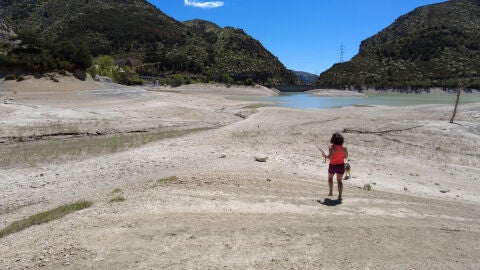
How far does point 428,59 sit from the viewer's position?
375ft

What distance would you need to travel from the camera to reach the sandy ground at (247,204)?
17.9 feet

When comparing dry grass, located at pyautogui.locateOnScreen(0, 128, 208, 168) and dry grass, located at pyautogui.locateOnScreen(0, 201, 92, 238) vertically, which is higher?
dry grass, located at pyautogui.locateOnScreen(0, 201, 92, 238)

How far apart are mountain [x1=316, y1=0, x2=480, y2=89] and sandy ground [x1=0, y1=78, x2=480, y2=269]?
270 feet

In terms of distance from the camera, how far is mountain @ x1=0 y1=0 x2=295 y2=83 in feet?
375

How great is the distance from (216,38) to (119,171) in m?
148

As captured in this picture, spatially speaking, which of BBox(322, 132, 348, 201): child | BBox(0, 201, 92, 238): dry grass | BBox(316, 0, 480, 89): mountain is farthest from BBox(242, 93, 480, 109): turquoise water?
BBox(0, 201, 92, 238): dry grass

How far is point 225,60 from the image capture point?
133 metres

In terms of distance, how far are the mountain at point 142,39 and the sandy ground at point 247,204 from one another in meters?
91.1

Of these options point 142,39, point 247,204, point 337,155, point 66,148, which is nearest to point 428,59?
point 142,39

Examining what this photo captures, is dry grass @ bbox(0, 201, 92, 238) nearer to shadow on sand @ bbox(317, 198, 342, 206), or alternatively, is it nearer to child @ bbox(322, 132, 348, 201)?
shadow on sand @ bbox(317, 198, 342, 206)

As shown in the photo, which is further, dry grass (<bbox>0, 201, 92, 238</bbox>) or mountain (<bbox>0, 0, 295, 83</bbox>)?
mountain (<bbox>0, 0, 295, 83</bbox>)

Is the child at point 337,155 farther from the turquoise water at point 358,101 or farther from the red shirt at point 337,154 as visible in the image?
the turquoise water at point 358,101

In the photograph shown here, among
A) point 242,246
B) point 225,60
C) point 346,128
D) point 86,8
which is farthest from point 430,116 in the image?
point 86,8

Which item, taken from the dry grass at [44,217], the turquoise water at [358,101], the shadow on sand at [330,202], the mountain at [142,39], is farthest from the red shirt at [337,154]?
the mountain at [142,39]
